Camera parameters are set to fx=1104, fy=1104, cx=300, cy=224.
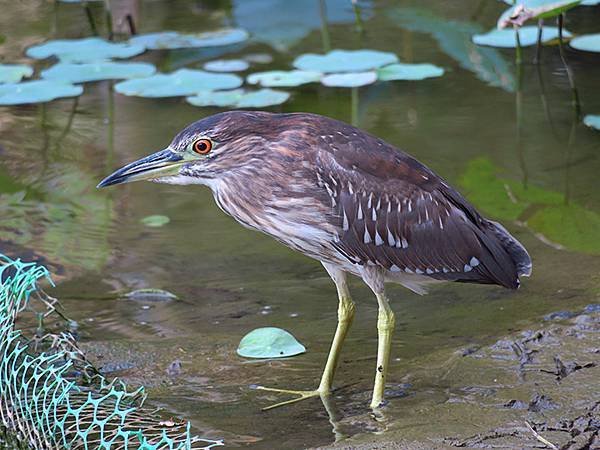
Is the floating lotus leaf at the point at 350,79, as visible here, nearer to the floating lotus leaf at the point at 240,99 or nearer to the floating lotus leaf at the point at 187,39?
the floating lotus leaf at the point at 240,99

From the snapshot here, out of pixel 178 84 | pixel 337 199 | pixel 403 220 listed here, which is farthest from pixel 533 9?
pixel 337 199

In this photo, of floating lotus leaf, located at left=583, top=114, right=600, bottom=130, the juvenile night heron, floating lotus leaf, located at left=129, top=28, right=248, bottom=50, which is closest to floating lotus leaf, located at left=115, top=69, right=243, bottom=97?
floating lotus leaf, located at left=129, top=28, right=248, bottom=50

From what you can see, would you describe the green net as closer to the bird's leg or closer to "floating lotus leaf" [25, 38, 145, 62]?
the bird's leg

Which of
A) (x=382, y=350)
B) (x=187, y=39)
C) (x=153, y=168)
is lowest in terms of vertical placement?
(x=187, y=39)

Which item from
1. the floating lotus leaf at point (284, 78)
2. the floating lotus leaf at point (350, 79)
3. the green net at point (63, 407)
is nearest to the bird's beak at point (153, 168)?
the green net at point (63, 407)

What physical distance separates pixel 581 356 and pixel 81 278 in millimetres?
3017

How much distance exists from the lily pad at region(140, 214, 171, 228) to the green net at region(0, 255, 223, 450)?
240cm

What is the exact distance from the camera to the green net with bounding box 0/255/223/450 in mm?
4012

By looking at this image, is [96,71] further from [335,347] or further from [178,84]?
[335,347]

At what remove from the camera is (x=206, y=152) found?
4.68 m

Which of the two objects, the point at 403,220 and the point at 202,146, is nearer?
the point at 202,146

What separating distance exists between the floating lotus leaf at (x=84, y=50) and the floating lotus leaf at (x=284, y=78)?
4.49ft

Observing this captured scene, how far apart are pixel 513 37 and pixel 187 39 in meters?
3.11

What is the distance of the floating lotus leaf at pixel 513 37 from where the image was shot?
9859mm
